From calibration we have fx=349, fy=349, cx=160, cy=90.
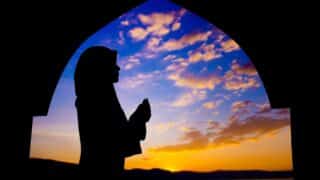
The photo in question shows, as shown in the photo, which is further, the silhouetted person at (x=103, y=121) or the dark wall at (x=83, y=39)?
the dark wall at (x=83, y=39)

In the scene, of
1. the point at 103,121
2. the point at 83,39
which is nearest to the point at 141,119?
the point at 103,121

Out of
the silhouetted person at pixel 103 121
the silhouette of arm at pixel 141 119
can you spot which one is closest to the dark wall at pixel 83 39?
the silhouetted person at pixel 103 121

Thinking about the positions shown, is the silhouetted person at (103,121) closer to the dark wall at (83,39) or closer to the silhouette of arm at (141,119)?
the silhouette of arm at (141,119)

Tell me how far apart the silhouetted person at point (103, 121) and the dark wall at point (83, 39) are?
112 cm

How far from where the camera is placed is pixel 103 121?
261cm

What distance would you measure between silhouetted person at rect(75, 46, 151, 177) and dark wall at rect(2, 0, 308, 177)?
1117 millimetres

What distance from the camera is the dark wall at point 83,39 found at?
3475 millimetres

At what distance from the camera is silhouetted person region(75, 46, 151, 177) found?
2.60m

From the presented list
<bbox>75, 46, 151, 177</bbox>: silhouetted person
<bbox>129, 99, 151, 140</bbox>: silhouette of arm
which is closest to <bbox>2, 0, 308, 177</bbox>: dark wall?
<bbox>75, 46, 151, 177</bbox>: silhouetted person

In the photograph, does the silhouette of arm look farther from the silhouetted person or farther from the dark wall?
the dark wall

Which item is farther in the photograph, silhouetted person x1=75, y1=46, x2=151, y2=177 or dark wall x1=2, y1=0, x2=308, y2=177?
dark wall x1=2, y1=0, x2=308, y2=177

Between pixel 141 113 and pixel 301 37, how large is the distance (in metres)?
1.89

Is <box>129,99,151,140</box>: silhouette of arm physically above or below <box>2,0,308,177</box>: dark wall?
below

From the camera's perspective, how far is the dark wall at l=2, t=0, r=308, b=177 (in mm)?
3475
